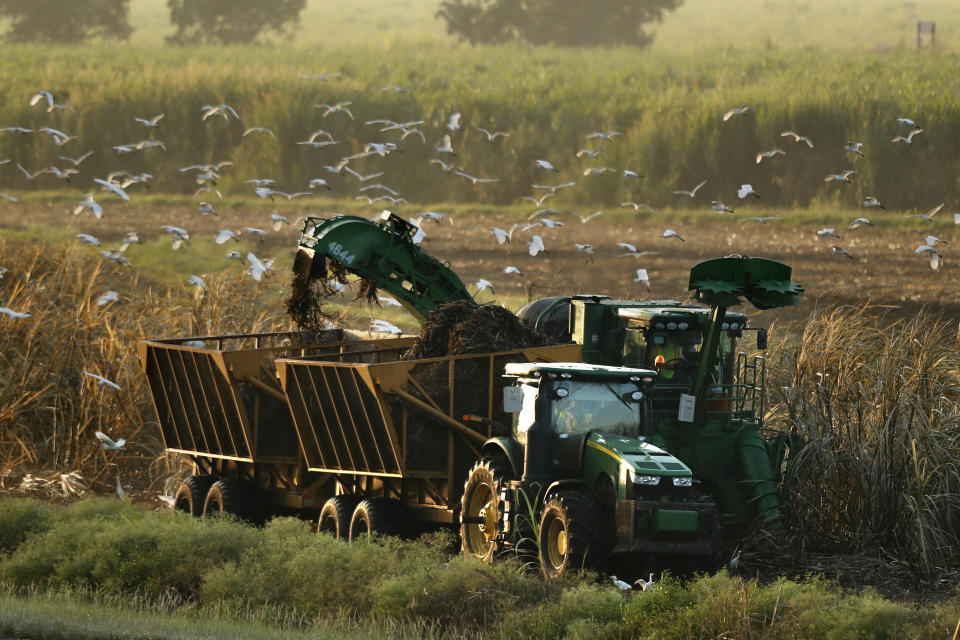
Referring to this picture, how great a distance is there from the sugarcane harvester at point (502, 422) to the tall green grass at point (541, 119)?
2252cm

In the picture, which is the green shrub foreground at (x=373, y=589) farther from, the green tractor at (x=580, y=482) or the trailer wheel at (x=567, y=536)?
the green tractor at (x=580, y=482)

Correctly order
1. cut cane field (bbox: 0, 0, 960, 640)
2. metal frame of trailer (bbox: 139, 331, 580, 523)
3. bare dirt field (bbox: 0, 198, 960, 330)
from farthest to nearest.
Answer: bare dirt field (bbox: 0, 198, 960, 330), metal frame of trailer (bbox: 139, 331, 580, 523), cut cane field (bbox: 0, 0, 960, 640)

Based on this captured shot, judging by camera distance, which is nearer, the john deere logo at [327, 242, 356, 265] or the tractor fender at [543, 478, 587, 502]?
the tractor fender at [543, 478, 587, 502]

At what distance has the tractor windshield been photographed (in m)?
16.6

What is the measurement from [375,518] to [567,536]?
344cm

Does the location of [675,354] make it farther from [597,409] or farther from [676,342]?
[597,409]

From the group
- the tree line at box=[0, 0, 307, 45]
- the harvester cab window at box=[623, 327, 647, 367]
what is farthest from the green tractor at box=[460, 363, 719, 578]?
the tree line at box=[0, 0, 307, 45]

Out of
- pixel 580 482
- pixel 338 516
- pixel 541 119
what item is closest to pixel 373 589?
pixel 580 482

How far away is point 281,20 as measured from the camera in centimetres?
8106

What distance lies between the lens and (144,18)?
95.2 meters

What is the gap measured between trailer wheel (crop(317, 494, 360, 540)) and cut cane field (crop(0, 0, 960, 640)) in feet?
2.37

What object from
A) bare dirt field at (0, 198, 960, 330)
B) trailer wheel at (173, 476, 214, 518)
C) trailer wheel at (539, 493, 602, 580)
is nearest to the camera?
trailer wheel at (539, 493, 602, 580)

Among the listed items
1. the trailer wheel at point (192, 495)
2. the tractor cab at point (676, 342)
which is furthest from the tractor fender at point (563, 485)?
the trailer wheel at point (192, 495)

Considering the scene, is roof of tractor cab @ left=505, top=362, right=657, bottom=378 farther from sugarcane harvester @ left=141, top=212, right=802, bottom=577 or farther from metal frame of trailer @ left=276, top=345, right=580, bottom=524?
metal frame of trailer @ left=276, top=345, right=580, bottom=524
